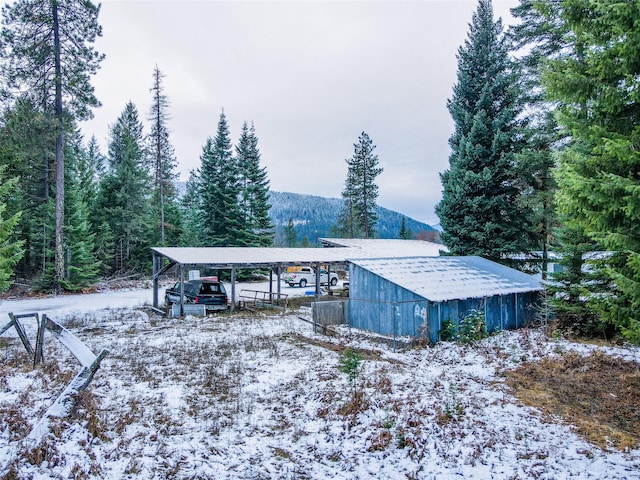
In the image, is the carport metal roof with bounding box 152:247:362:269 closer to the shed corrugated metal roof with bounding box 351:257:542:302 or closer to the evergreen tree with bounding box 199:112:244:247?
the shed corrugated metal roof with bounding box 351:257:542:302

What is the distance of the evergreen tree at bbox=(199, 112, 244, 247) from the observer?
38.7m

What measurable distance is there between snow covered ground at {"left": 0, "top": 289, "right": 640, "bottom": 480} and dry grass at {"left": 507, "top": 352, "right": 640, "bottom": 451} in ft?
1.30

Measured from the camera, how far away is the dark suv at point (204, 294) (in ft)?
64.4

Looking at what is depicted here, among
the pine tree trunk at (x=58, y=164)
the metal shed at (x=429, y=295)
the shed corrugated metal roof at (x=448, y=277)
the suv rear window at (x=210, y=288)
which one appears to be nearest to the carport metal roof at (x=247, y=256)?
the suv rear window at (x=210, y=288)

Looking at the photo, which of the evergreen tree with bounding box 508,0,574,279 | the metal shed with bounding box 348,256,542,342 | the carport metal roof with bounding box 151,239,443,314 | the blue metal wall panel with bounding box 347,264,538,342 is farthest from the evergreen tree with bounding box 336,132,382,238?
the blue metal wall panel with bounding box 347,264,538,342

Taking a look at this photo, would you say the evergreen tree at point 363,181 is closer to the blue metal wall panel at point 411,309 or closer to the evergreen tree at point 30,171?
the evergreen tree at point 30,171

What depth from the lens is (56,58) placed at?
23031 mm

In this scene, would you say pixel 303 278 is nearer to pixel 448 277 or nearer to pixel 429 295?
pixel 448 277

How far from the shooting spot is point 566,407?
7211mm

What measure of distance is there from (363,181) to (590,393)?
43621mm

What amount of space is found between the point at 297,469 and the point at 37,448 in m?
3.68

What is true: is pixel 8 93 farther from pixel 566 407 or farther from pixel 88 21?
pixel 566 407

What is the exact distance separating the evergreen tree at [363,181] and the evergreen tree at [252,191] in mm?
13769

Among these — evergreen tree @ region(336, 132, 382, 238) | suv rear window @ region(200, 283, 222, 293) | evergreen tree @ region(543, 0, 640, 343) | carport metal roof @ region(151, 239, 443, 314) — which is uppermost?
evergreen tree @ region(336, 132, 382, 238)
